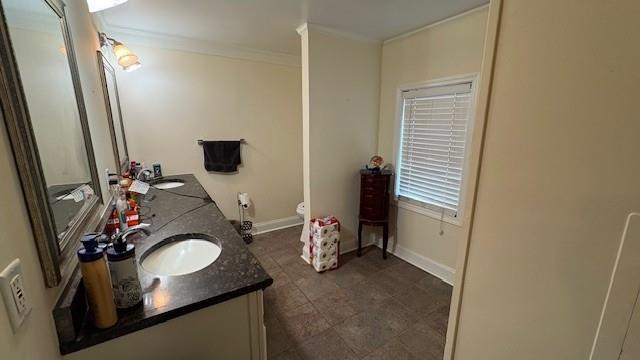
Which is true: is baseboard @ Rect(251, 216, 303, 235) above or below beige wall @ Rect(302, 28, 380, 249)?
below

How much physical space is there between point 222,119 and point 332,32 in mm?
1592

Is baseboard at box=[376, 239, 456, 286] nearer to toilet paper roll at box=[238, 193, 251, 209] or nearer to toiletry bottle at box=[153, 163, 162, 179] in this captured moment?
toilet paper roll at box=[238, 193, 251, 209]

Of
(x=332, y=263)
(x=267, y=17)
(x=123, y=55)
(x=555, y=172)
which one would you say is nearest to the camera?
(x=555, y=172)

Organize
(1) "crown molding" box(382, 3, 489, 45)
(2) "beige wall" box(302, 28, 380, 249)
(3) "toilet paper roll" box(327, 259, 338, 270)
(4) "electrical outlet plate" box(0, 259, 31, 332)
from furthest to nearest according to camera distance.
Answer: (3) "toilet paper roll" box(327, 259, 338, 270) < (2) "beige wall" box(302, 28, 380, 249) < (1) "crown molding" box(382, 3, 489, 45) < (4) "electrical outlet plate" box(0, 259, 31, 332)

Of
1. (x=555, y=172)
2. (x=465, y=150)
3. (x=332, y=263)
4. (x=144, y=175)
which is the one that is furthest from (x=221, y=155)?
(x=555, y=172)

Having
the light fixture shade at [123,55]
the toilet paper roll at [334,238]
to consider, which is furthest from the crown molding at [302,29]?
the toilet paper roll at [334,238]

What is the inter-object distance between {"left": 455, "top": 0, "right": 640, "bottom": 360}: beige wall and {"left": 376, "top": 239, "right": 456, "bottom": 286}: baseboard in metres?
1.65

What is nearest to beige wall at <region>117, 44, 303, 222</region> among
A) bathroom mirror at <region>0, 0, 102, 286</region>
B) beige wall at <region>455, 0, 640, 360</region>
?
bathroom mirror at <region>0, 0, 102, 286</region>

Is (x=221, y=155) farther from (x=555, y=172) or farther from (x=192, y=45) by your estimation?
(x=555, y=172)

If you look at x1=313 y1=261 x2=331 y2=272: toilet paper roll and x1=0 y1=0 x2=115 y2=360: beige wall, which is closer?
x1=0 y1=0 x2=115 y2=360: beige wall

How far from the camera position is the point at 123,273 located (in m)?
0.75

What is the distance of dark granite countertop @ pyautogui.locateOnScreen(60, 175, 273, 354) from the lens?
745 millimetres

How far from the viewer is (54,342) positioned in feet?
2.16

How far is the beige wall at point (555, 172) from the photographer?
0.54 metres
